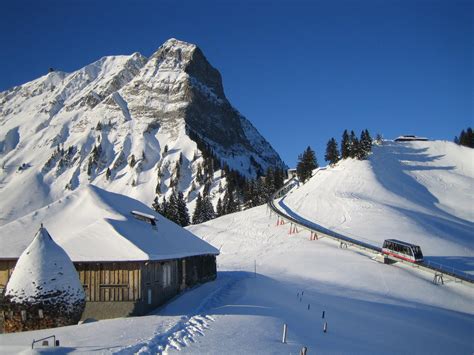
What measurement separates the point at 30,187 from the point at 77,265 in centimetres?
14987

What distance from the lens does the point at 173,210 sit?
93.6 metres

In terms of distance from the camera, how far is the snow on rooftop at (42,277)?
2017cm

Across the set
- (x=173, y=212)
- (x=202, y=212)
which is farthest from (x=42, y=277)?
(x=202, y=212)

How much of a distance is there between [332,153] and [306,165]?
7395 millimetres

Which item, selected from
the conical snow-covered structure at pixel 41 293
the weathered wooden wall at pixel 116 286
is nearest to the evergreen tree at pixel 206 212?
the weathered wooden wall at pixel 116 286

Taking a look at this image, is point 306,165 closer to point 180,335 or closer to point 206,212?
point 206,212

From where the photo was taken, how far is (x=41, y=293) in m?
20.2

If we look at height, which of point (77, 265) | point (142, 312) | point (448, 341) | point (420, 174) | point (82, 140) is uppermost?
point (82, 140)

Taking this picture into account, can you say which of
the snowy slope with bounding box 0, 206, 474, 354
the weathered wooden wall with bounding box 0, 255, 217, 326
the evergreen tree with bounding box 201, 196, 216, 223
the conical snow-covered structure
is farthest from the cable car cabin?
the evergreen tree with bounding box 201, 196, 216, 223

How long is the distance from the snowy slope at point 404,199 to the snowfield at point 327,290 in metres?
0.34

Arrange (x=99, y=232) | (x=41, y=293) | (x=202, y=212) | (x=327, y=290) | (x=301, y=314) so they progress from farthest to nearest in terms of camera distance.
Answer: (x=202, y=212), (x=327, y=290), (x=99, y=232), (x=301, y=314), (x=41, y=293)

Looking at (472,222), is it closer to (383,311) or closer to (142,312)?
(383,311)

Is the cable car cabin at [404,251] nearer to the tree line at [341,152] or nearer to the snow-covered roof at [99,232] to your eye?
the snow-covered roof at [99,232]

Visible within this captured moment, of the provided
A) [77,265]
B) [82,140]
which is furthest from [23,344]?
[82,140]
